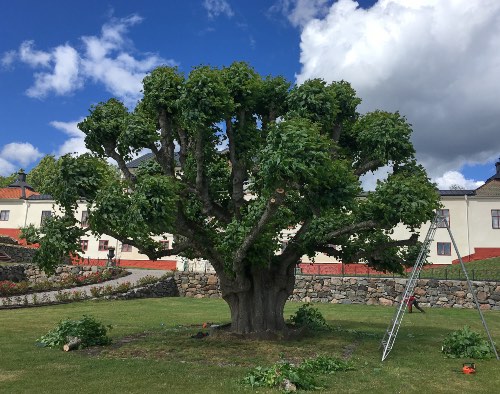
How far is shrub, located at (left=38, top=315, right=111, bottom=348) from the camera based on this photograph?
44.2 feet

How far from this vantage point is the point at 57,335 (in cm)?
1368

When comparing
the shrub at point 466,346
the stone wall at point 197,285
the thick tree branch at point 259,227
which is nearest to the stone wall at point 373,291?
the stone wall at point 197,285

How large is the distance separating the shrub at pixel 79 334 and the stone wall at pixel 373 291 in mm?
20961

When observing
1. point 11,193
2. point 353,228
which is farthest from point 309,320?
point 11,193

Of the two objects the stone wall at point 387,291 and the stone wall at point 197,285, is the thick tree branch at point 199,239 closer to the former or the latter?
the stone wall at point 387,291

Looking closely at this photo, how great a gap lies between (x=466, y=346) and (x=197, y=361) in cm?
765

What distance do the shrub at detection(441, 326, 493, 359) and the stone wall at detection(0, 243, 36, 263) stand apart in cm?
4014

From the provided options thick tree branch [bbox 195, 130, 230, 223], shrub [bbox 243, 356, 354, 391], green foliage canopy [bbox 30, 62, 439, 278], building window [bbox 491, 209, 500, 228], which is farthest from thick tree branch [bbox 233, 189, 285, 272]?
building window [bbox 491, 209, 500, 228]

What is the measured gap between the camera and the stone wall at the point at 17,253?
43.8 meters

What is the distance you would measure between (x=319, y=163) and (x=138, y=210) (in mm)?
4272

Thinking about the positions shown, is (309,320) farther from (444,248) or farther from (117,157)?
(444,248)

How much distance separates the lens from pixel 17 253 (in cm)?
4444

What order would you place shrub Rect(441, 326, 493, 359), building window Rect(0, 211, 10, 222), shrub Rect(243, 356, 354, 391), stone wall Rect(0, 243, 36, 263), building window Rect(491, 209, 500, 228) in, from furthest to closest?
building window Rect(0, 211, 10, 222) < building window Rect(491, 209, 500, 228) < stone wall Rect(0, 243, 36, 263) < shrub Rect(441, 326, 493, 359) < shrub Rect(243, 356, 354, 391)

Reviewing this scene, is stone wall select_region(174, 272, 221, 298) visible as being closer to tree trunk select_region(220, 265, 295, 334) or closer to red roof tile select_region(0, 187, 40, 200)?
tree trunk select_region(220, 265, 295, 334)
